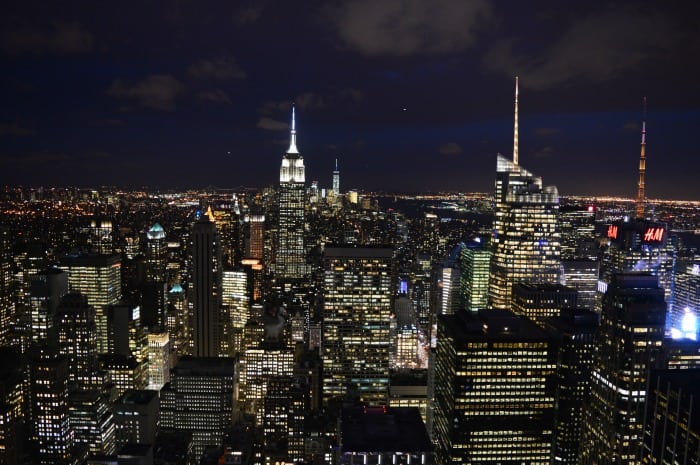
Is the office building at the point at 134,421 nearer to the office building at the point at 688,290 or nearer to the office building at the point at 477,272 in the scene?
the office building at the point at 477,272

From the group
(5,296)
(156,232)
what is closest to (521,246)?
(156,232)

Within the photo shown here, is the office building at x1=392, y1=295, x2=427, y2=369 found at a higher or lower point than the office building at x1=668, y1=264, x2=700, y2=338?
lower

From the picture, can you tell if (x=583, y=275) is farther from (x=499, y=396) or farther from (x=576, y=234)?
(x=499, y=396)

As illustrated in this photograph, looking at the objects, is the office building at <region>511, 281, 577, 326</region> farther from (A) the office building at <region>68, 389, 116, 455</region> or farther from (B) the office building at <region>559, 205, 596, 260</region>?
(A) the office building at <region>68, 389, 116, 455</region>

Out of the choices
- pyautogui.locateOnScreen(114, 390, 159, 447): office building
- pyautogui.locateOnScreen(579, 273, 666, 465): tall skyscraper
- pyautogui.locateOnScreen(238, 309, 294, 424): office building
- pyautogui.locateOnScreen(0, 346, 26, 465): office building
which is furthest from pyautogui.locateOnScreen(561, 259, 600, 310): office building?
pyautogui.locateOnScreen(0, 346, 26, 465): office building

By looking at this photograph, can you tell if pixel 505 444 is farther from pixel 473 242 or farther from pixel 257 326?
pixel 257 326

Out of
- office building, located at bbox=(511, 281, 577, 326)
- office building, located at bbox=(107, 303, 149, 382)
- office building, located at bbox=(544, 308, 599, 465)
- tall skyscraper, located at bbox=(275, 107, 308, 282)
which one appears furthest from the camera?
tall skyscraper, located at bbox=(275, 107, 308, 282)
